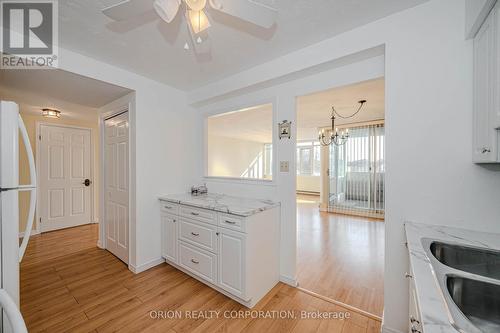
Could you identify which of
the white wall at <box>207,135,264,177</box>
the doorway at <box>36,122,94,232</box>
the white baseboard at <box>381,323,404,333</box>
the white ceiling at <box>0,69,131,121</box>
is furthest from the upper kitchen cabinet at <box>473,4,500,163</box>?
the doorway at <box>36,122,94,232</box>

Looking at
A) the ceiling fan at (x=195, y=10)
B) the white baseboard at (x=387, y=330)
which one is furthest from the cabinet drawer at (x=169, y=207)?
the white baseboard at (x=387, y=330)

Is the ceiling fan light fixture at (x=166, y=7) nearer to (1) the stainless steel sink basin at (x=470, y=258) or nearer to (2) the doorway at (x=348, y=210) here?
(2) the doorway at (x=348, y=210)

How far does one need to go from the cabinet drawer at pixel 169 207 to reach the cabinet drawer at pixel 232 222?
81 cm

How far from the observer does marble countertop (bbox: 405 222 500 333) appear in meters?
0.58

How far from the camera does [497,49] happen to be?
0.98 m

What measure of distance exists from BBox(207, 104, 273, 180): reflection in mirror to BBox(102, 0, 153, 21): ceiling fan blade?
301cm

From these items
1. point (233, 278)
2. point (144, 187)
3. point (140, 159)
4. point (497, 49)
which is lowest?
point (233, 278)

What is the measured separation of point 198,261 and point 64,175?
3.84 metres

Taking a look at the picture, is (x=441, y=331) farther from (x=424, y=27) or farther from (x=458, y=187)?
(x=424, y=27)

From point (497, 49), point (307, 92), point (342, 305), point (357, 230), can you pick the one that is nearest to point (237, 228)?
point (342, 305)

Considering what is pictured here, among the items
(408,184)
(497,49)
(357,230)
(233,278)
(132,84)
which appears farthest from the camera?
(357,230)

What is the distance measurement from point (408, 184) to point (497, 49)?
34.7 inches

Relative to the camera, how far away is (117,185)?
285cm

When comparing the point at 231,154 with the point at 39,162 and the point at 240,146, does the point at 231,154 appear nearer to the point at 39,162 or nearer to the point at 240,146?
the point at 240,146
